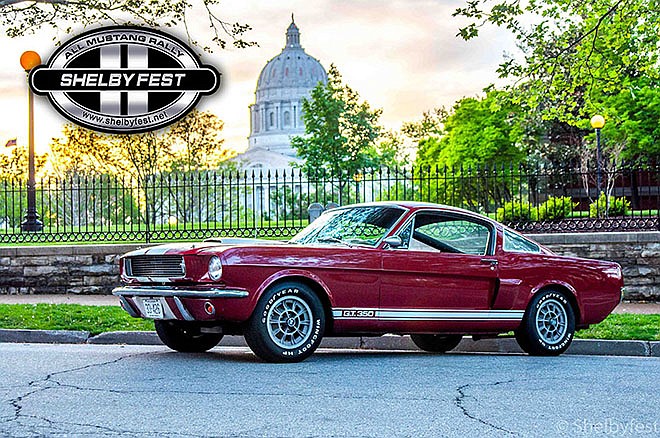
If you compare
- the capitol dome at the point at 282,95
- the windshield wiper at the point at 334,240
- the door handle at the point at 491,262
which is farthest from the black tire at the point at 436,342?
the capitol dome at the point at 282,95

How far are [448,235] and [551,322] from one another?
1.54 metres

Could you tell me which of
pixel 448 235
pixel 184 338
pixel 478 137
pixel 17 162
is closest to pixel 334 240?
pixel 448 235

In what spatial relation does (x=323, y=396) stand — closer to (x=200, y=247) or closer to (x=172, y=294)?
(x=172, y=294)

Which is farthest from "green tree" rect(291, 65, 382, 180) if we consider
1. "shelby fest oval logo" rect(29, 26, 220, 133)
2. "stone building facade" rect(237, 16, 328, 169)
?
"stone building facade" rect(237, 16, 328, 169)

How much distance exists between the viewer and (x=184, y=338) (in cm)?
1007

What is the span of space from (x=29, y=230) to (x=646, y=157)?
31.4m

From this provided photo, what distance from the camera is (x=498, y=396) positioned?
7152mm

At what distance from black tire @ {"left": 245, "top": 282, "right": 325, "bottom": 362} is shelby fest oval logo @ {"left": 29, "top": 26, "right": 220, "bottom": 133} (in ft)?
29.1

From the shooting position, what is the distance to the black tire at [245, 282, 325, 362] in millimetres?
8812

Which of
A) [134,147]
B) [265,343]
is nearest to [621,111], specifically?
[134,147]

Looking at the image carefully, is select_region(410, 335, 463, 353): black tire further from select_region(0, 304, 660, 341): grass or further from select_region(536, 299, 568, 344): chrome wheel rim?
select_region(0, 304, 660, 341): grass

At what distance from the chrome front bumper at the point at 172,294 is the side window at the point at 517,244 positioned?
3.26 m

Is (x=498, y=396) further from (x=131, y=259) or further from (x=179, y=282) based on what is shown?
(x=131, y=259)

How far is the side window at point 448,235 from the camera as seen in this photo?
997cm
